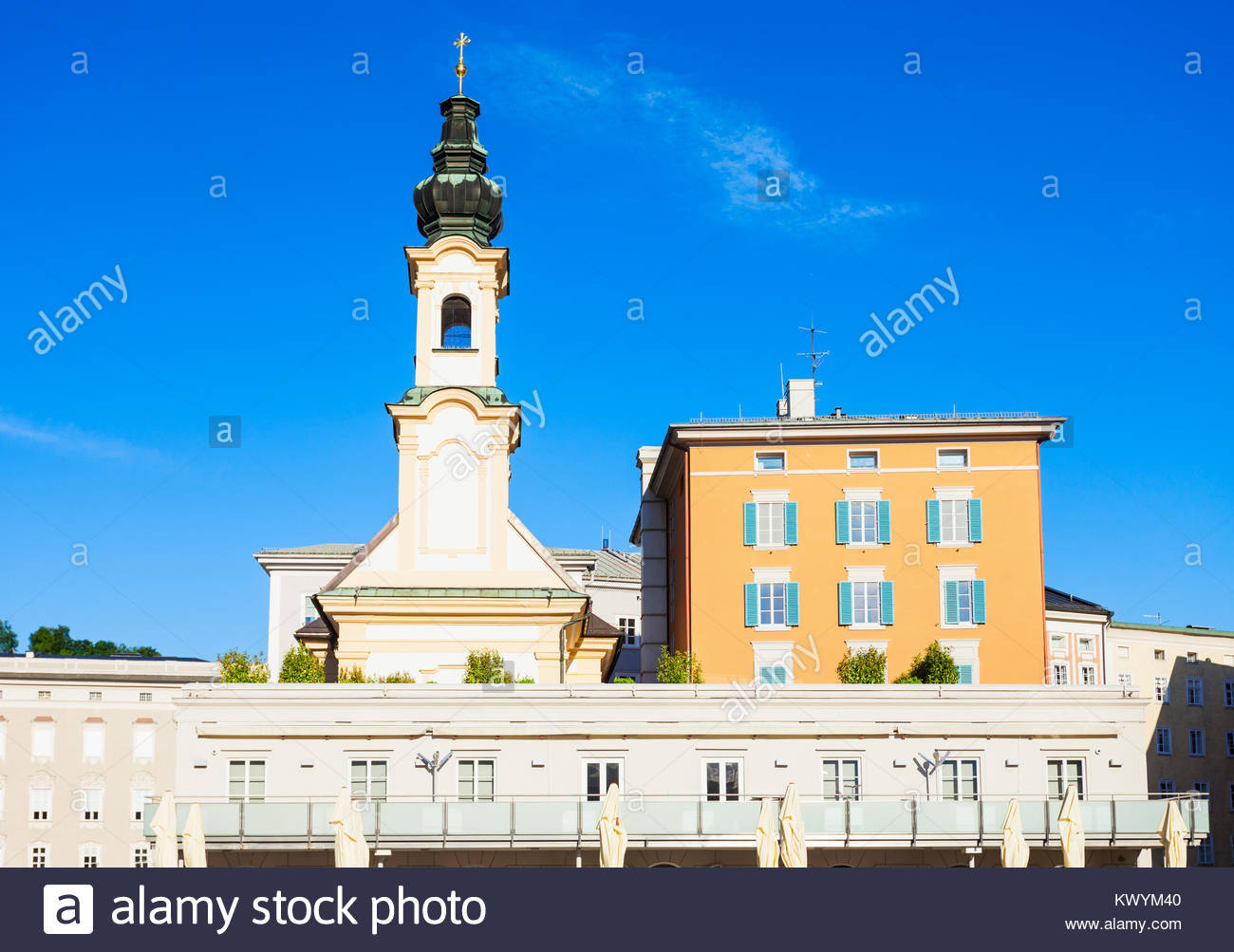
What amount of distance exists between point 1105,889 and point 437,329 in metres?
31.5

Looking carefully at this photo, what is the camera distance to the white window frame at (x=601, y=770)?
38.2 metres

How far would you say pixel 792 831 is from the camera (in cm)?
3366

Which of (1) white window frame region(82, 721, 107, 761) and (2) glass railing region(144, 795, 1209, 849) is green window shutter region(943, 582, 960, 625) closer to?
(2) glass railing region(144, 795, 1209, 849)

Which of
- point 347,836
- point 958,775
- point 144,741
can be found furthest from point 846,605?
point 144,741

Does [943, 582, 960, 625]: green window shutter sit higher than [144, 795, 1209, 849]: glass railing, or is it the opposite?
[943, 582, 960, 625]: green window shutter

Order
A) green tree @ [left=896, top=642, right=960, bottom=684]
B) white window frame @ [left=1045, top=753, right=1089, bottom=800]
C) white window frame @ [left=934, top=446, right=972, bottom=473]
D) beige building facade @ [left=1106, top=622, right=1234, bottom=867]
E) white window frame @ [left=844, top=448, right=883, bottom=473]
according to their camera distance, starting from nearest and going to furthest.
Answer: white window frame @ [left=1045, top=753, right=1089, bottom=800]
green tree @ [left=896, top=642, right=960, bottom=684]
white window frame @ [left=934, top=446, right=972, bottom=473]
white window frame @ [left=844, top=448, right=883, bottom=473]
beige building facade @ [left=1106, top=622, right=1234, bottom=867]

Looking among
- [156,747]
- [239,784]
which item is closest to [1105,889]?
[239,784]

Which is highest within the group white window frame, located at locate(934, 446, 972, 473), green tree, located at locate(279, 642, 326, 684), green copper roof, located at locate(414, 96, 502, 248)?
green copper roof, located at locate(414, 96, 502, 248)

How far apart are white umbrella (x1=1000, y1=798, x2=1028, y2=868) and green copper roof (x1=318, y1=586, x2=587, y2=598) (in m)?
18.6

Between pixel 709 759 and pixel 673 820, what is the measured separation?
2820 millimetres

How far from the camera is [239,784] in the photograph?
125 ft

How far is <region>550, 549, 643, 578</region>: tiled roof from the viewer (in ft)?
272

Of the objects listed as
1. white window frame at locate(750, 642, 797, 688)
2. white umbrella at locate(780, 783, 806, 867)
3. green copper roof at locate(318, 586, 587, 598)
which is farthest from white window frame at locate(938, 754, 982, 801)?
green copper roof at locate(318, 586, 587, 598)

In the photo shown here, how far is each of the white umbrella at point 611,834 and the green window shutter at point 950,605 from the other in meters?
22.3
